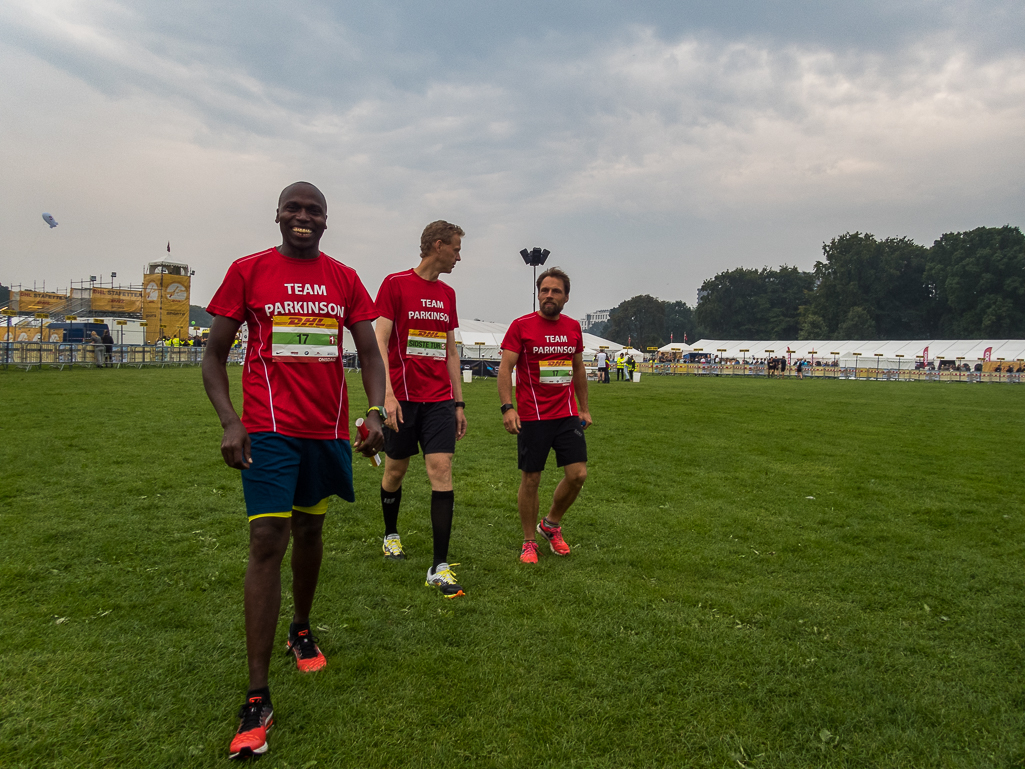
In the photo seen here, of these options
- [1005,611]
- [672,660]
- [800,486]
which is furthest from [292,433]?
[800,486]

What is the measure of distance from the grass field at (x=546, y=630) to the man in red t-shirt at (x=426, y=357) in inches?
32.9

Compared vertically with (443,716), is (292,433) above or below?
above

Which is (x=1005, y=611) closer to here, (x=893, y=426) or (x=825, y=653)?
(x=825, y=653)

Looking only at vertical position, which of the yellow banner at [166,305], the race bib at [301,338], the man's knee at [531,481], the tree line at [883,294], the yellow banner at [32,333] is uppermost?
the tree line at [883,294]

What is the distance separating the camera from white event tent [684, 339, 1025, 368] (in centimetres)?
5459

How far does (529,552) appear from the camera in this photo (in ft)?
16.1

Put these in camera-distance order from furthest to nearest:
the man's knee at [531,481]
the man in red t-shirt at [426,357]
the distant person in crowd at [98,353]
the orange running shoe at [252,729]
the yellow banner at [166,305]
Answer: the yellow banner at [166,305] → the distant person in crowd at [98,353] → the man's knee at [531,481] → the man in red t-shirt at [426,357] → the orange running shoe at [252,729]

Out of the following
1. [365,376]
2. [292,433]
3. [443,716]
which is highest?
[365,376]

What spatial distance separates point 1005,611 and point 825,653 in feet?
5.01

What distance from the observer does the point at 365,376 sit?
3.24 meters

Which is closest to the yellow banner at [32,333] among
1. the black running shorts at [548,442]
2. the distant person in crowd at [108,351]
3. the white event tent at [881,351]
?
the distant person in crowd at [108,351]

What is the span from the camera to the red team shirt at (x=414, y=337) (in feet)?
15.1

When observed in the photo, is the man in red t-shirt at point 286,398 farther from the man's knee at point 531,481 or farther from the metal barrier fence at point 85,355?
the metal barrier fence at point 85,355

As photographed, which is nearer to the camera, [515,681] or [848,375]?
[515,681]
